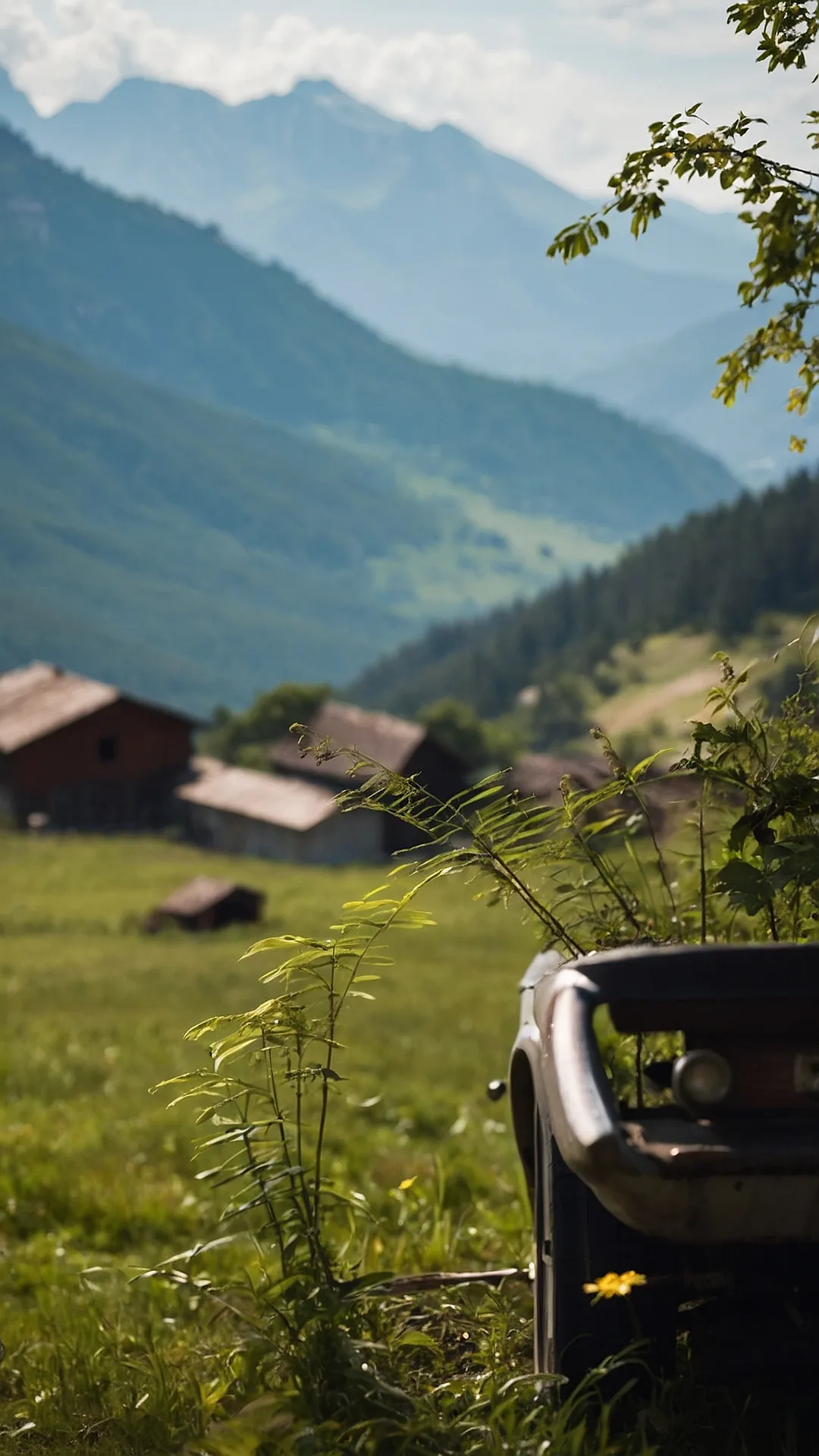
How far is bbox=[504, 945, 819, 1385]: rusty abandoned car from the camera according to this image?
9.32 feet

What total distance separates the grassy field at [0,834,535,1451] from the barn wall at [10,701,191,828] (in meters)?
46.4

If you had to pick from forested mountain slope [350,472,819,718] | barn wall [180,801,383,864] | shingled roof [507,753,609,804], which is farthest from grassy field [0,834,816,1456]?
forested mountain slope [350,472,819,718]

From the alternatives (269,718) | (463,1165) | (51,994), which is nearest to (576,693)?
(269,718)

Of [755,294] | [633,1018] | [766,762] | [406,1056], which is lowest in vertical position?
[406,1056]

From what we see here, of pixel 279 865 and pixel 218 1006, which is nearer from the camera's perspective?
pixel 218 1006

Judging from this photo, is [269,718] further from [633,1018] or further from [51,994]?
[633,1018]

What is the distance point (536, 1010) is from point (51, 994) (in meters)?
23.2

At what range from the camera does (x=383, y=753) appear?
3044 inches

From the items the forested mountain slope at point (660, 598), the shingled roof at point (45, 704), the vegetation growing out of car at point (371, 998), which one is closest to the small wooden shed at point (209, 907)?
the shingled roof at point (45, 704)

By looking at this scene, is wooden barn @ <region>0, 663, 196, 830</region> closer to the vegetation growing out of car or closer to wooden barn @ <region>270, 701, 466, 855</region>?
wooden barn @ <region>270, 701, 466, 855</region>

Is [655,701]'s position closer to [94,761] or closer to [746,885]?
[94,761]

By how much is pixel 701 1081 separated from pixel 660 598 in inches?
6593

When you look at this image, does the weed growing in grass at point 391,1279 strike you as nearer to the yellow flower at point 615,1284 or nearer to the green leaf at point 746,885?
the green leaf at point 746,885

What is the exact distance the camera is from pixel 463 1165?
8.54m
